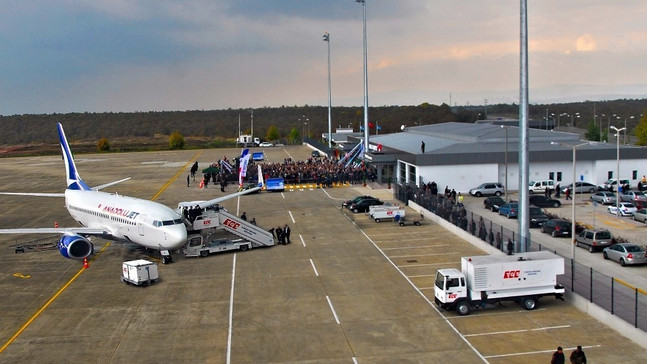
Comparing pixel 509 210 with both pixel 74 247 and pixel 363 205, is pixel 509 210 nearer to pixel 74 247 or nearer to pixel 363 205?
pixel 363 205

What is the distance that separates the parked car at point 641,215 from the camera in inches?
→ 2108

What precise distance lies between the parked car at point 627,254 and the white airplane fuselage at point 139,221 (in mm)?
27482

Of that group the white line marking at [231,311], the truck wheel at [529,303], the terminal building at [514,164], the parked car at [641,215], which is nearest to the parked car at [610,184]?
the terminal building at [514,164]

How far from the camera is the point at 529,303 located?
101 ft

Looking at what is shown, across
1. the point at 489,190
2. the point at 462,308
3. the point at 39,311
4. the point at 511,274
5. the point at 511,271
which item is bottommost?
the point at 39,311

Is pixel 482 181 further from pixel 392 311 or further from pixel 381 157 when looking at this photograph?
pixel 392 311

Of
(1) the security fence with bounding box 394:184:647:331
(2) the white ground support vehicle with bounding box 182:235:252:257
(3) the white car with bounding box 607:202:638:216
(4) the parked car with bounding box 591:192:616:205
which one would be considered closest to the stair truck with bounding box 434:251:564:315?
(1) the security fence with bounding box 394:184:647:331

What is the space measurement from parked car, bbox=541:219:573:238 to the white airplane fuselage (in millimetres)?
27876

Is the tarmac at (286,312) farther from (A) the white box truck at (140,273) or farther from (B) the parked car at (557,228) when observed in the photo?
(B) the parked car at (557,228)

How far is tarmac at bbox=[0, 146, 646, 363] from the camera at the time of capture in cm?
2631

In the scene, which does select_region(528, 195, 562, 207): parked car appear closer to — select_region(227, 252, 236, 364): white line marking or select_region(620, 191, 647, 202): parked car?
select_region(620, 191, 647, 202): parked car

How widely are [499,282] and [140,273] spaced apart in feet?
66.4

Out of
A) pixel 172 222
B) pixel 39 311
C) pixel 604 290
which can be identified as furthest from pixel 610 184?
pixel 39 311

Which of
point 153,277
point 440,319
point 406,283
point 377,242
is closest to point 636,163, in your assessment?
point 377,242
